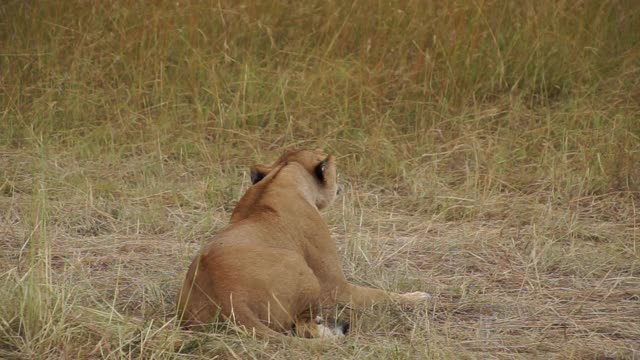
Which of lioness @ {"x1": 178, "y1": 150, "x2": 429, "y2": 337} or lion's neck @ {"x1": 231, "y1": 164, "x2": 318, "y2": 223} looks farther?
lion's neck @ {"x1": 231, "y1": 164, "x2": 318, "y2": 223}

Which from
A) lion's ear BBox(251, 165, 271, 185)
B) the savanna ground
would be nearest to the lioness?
lion's ear BBox(251, 165, 271, 185)

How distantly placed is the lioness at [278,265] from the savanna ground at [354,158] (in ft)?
0.38

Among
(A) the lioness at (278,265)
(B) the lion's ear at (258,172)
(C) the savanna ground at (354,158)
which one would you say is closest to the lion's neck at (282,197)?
(A) the lioness at (278,265)

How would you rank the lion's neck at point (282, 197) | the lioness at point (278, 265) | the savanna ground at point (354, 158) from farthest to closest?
1. the lion's neck at point (282, 197)
2. the savanna ground at point (354, 158)
3. the lioness at point (278, 265)

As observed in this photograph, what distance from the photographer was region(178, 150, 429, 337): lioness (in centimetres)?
413

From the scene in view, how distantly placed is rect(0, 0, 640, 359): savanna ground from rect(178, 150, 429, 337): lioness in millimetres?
117

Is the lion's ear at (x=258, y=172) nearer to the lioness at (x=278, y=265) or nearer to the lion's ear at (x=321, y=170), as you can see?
the lioness at (x=278, y=265)

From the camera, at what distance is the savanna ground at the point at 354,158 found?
4473 millimetres

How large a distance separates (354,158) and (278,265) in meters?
2.55

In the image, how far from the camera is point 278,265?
4.29 m

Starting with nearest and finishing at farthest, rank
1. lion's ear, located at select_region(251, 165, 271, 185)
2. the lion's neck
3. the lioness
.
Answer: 1. the lioness
2. the lion's neck
3. lion's ear, located at select_region(251, 165, 271, 185)

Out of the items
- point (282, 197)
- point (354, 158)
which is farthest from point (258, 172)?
point (354, 158)

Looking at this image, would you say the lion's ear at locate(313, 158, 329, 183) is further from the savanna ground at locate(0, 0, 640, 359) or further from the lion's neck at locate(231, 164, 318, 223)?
the savanna ground at locate(0, 0, 640, 359)

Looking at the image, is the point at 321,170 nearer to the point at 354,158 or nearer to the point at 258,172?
the point at 258,172
